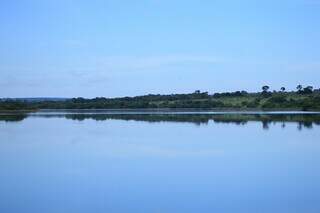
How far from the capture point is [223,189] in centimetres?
1047

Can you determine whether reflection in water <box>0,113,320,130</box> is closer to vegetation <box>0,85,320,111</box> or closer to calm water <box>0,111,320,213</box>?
calm water <box>0,111,320,213</box>

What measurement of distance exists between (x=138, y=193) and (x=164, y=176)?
1.91 metres

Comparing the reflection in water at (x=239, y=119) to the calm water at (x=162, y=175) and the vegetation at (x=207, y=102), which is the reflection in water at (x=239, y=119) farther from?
the vegetation at (x=207, y=102)

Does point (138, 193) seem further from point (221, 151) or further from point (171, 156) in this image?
point (221, 151)

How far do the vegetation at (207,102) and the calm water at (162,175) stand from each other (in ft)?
127

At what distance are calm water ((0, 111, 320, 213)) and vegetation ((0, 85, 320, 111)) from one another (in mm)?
38626

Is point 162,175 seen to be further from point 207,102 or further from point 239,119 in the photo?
point 207,102

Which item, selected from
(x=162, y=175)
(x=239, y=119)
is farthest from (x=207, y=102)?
(x=162, y=175)

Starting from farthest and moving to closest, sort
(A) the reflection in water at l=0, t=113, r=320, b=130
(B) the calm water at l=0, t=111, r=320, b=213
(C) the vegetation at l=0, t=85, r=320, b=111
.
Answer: (C) the vegetation at l=0, t=85, r=320, b=111 → (A) the reflection in water at l=0, t=113, r=320, b=130 → (B) the calm water at l=0, t=111, r=320, b=213

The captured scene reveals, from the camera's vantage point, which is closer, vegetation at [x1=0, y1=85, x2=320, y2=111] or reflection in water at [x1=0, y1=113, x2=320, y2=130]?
reflection in water at [x1=0, y1=113, x2=320, y2=130]

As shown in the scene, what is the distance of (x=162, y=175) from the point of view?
1216 centimetres

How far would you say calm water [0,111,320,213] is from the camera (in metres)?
9.18

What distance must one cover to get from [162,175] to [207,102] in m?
56.1

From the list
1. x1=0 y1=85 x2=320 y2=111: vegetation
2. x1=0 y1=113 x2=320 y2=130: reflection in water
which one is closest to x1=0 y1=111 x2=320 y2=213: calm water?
x1=0 y1=113 x2=320 y2=130: reflection in water
